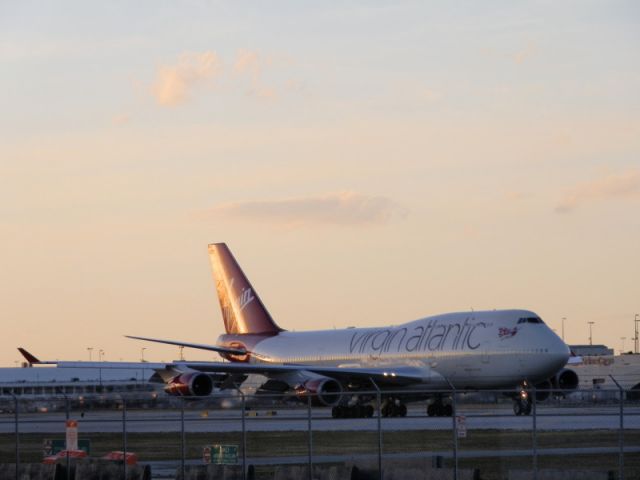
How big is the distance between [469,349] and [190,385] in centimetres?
1102

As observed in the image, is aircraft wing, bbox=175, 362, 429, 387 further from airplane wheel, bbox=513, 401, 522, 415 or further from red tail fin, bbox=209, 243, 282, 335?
red tail fin, bbox=209, 243, 282, 335

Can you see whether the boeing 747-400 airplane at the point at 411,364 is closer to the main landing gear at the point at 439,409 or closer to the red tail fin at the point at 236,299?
the main landing gear at the point at 439,409

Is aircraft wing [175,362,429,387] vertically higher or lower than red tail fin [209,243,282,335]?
lower

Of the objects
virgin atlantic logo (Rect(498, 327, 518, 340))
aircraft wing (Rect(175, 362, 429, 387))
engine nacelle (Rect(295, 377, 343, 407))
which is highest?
virgin atlantic logo (Rect(498, 327, 518, 340))

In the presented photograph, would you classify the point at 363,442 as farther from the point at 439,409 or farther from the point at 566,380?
the point at 566,380

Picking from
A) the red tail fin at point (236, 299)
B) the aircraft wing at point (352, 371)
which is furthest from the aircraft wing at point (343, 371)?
the red tail fin at point (236, 299)

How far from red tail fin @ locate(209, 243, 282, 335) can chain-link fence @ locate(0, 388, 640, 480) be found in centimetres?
1185

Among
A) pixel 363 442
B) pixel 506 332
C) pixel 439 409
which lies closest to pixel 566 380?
pixel 506 332

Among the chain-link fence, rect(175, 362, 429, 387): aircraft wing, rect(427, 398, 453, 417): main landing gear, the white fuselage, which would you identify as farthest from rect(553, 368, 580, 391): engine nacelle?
rect(175, 362, 429, 387): aircraft wing

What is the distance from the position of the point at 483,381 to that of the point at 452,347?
5.81 feet

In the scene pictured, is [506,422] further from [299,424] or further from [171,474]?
[171,474]

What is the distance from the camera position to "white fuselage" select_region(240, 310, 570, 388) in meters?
49.0

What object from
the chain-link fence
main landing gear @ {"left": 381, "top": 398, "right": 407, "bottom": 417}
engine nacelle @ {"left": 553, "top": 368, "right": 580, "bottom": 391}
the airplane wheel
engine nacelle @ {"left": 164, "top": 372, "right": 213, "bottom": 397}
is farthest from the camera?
engine nacelle @ {"left": 164, "top": 372, "right": 213, "bottom": 397}

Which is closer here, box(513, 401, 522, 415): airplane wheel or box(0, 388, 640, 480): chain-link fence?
box(0, 388, 640, 480): chain-link fence
